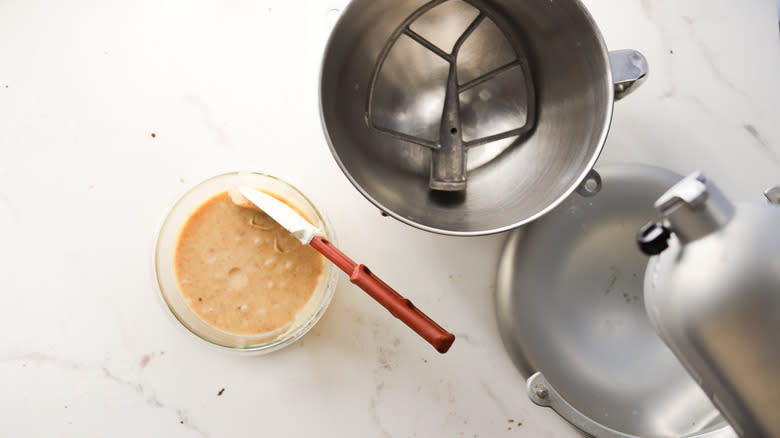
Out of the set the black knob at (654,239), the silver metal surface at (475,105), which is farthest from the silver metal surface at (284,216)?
the black knob at (654,239)

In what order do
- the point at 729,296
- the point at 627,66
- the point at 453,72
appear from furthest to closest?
the point at 453,72 → the point at 627,66 → the point at 729,296

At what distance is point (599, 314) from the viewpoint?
0.78 meters

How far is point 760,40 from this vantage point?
34.3 inches

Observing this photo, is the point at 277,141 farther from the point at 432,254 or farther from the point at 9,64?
the point at 9,64

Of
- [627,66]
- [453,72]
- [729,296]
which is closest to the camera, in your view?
[729,296]

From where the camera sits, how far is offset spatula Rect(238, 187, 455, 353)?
26.9 inches

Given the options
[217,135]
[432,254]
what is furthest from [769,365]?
[217,135]

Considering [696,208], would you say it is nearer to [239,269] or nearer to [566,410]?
[566,410]

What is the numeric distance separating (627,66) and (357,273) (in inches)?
17.2

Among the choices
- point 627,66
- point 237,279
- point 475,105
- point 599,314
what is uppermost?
point 627,66

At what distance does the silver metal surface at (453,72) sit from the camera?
754 mm

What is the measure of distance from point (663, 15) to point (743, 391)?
0.64 meters

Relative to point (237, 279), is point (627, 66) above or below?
above

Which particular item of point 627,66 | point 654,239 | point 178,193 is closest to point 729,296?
point 654,239
